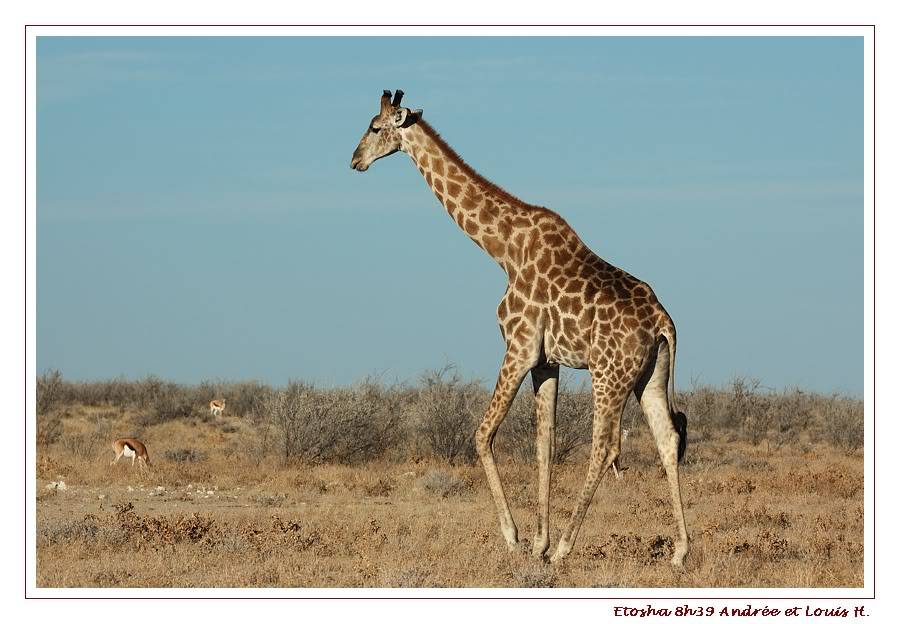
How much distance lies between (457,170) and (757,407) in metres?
17.9

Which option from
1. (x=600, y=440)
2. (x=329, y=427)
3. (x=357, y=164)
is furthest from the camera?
(x=329, y=427)

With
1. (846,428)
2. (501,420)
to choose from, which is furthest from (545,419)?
(846,428)

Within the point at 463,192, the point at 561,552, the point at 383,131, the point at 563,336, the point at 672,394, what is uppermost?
the point at 383,131

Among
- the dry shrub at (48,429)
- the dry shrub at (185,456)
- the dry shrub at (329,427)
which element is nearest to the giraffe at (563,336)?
the dry shrub at (329,427)

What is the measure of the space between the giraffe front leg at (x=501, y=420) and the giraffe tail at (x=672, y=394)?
1.19 m

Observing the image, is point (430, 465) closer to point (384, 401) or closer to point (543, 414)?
point (384, 401)

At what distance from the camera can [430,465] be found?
19.5m

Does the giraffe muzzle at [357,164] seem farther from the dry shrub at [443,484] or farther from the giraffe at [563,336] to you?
the dry shrub at [443,484]

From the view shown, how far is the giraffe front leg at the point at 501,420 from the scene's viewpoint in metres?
10.5

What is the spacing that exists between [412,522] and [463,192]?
389 cm

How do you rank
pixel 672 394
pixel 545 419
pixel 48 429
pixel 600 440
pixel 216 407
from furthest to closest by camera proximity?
1. pixel 216 407
2. pixel 48 429
3. pixel 545 419
4. pixel 672 394
5. pixel 600 440

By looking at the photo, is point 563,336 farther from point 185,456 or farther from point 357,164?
point 185,456

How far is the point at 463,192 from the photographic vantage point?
11.4 m
